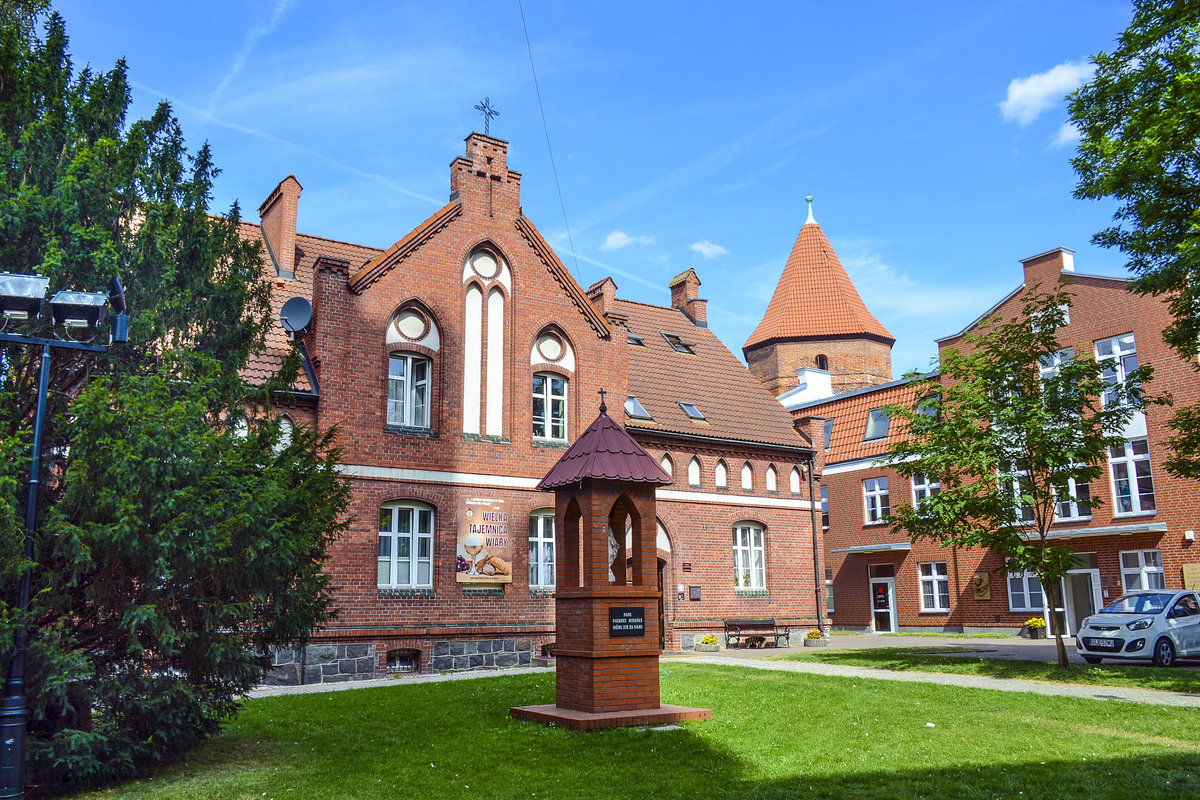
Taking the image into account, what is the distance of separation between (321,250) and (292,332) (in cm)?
471

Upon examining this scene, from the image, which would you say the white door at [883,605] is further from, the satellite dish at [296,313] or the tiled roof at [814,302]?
the satellite dish at [296,313]

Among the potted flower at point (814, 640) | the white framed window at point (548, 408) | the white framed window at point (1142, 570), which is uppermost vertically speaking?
the white framed window at point (548, 408)

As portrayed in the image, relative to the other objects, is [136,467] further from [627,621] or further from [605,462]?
[627,621]

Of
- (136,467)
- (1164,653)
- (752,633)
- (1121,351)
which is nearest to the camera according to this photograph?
(136,467)

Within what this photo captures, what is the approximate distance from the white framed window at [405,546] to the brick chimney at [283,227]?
698 centimetres

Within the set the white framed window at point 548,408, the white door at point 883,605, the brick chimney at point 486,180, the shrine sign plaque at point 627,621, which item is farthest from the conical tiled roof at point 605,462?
the white door at point 883,605

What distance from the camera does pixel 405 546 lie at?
1945 cm

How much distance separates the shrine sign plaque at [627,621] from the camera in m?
11.4

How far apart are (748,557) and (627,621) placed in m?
15.5

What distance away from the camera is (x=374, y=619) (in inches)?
734

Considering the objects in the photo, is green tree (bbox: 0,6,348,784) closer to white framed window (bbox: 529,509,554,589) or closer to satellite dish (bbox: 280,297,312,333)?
satellite dish (bbox: 280,297,312,333)

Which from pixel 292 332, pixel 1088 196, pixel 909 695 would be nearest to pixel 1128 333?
pixel 1088 196

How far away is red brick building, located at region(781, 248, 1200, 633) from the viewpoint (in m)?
27.1

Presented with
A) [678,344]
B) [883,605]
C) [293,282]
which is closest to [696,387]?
[678,344]
